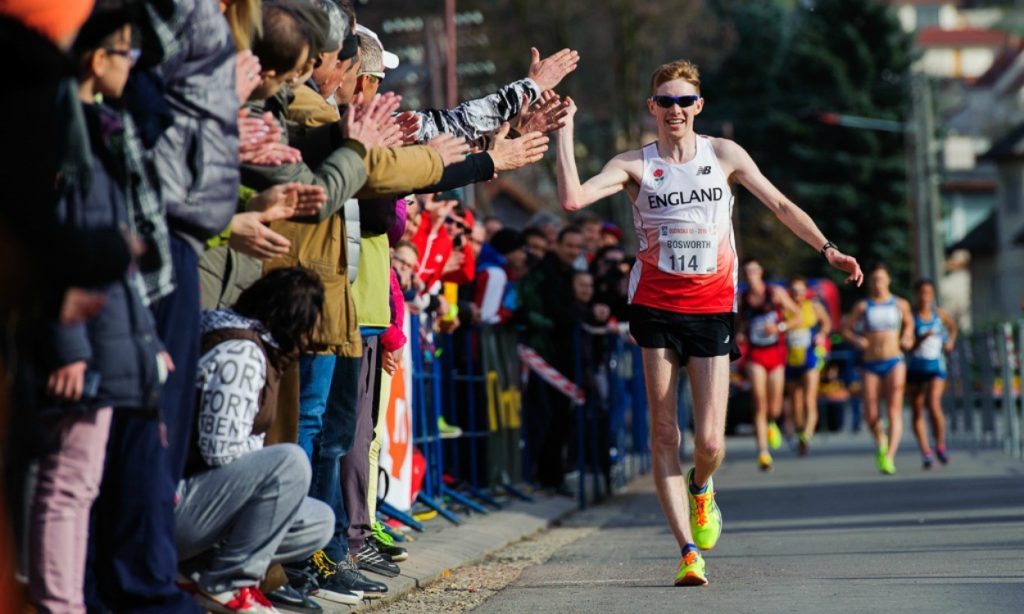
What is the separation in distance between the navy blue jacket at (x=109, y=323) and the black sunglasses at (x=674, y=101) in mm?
4282

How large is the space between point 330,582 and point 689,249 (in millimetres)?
2493

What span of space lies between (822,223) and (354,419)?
2332 inches

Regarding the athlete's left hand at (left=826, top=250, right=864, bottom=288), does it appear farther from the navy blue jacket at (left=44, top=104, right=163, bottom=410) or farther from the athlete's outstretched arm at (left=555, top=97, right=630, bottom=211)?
the navy blue jacket at (left=44, top=104, right=163, bottom=410)

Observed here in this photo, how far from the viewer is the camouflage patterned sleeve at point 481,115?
8.34m

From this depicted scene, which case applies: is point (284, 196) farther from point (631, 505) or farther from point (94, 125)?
point (631, 505)

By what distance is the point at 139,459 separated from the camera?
5.72 metres

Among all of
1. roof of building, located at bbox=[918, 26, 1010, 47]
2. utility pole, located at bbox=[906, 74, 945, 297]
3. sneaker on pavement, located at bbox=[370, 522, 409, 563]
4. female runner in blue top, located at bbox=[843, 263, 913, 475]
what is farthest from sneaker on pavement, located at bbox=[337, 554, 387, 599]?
roof of building, located at bbox=[918, 26, 1010, 47]

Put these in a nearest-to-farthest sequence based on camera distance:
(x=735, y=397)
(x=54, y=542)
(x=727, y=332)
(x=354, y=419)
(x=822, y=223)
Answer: (x=54, y=542), (x=354, y=419), (x=727, y=332), (x=735, y=397), (x=822, y=223)

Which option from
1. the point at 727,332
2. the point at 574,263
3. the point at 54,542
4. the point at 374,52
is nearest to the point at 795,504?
the point at 574,263

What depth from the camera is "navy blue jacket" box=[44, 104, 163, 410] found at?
211 inches

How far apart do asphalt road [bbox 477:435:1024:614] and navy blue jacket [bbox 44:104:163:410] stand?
290cm

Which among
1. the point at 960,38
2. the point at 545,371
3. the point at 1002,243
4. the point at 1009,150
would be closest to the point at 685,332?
the point at 545,371

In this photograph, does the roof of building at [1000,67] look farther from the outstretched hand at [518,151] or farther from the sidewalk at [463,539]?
the outstretched hand at [518,151]

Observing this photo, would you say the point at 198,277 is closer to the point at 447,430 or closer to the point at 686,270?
the point at 686,270
